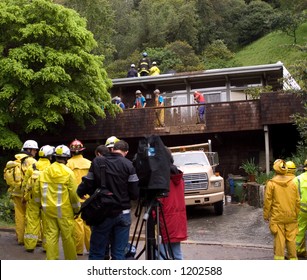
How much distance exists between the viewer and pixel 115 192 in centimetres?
616

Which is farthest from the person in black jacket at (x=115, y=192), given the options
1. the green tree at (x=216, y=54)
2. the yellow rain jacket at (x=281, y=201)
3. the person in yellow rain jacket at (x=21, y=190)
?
the green tree at (x=216, y=54)

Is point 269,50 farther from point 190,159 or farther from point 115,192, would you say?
point 115,192

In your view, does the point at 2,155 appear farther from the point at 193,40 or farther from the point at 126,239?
the point at 193,40

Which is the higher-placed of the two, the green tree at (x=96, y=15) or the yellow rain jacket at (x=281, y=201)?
the green tree at (x=96, y=15)

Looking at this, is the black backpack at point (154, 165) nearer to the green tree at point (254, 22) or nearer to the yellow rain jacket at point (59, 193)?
the yellow rain jacket at point (59, 193)

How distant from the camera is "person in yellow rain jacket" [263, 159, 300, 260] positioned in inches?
315

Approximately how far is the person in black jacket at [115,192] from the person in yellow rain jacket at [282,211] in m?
2.92

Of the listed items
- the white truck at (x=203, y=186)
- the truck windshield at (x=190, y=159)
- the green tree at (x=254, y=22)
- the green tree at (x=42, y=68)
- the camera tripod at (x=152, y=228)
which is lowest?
the white truck at (x=203, y=186)

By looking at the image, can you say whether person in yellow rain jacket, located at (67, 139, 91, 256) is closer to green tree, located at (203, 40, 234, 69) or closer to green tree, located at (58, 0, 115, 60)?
green tree, located at (58, 0, 115, 60)

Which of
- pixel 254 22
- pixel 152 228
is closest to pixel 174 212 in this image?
pixel 152 228

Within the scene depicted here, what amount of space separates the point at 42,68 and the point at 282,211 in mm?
12969

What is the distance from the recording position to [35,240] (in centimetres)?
879

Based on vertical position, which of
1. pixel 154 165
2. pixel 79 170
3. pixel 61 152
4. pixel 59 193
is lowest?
pixel 59 193

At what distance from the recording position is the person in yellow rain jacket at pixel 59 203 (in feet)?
24.0
